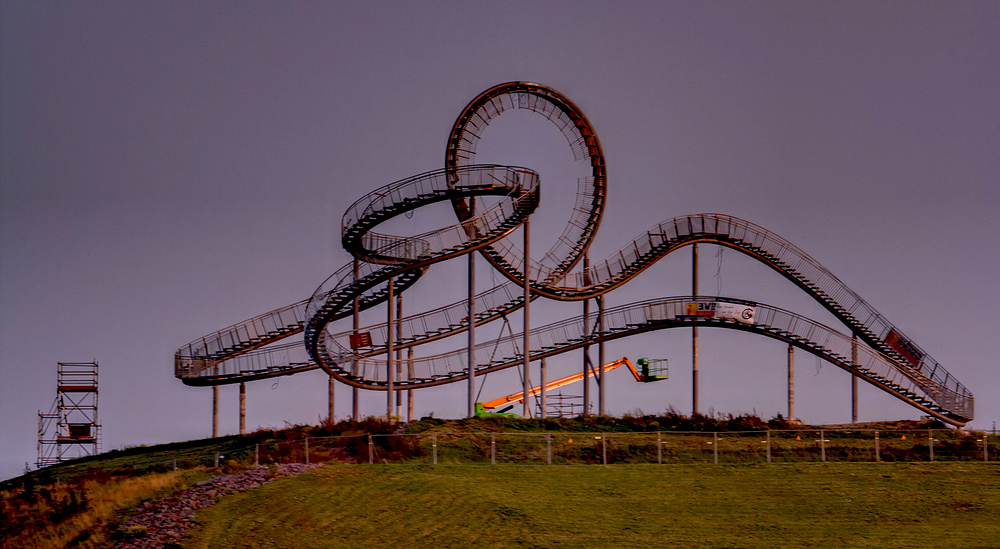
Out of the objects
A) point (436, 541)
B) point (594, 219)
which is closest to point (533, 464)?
point (436, 541)

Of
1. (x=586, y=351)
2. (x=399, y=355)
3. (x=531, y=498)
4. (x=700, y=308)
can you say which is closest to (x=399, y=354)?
(x=399, y=355)

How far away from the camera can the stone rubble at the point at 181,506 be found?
26.4m

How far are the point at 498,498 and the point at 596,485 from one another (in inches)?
139

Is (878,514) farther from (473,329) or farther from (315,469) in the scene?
(473,329)

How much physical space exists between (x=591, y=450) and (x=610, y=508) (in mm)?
9332

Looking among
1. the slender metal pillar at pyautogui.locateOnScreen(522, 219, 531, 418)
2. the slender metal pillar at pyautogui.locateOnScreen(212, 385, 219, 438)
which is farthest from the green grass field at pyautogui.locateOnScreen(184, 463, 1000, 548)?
the slender metal pillar at pyautogui.locateOnScreen(212, 385, 219, 438)

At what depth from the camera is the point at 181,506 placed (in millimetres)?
28734

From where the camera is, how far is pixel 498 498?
29812 mm

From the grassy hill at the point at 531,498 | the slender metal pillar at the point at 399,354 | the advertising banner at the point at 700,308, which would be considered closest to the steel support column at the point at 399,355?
the slender metal pillar at the point at 399,354

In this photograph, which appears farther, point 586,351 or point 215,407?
point 215,407

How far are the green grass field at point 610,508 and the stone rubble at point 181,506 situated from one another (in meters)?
0.45

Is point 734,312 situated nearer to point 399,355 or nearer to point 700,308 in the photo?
point 700,308

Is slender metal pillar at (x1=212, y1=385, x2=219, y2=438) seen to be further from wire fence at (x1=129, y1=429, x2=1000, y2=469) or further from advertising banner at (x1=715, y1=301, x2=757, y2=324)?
advertising banner at (x1=715, y1=301, x2=757, y2=324)

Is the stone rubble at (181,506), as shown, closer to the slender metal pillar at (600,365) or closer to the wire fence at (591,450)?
the wire fence at (591,450)
